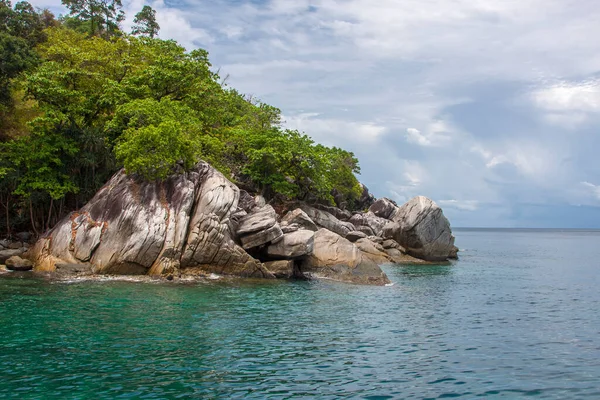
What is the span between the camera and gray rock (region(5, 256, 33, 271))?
3388 cm

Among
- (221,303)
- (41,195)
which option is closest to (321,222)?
(41,195)

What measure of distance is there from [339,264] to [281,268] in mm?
4756

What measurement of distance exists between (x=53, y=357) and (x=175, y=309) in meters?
8.31

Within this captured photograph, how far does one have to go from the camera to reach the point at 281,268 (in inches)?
1431

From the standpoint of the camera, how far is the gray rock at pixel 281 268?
3609cm

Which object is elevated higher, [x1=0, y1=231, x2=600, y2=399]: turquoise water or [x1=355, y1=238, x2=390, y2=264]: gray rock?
[x1=355, y1=238, x2=390, y2=264]: gray rock

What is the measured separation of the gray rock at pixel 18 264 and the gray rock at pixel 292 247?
16.7 meters

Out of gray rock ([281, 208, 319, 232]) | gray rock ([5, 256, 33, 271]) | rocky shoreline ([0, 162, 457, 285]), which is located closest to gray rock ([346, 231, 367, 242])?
gray rock ([281, 208, 319, 232])

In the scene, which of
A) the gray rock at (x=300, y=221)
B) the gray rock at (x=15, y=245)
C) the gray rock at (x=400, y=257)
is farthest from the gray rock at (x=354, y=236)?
the gray rock at (x=15, y=245)

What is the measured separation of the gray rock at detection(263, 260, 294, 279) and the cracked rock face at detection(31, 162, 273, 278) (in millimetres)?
763

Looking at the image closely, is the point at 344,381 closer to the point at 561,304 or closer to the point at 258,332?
the point at 258,332

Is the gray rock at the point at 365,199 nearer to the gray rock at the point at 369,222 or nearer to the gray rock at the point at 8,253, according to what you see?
the gray rock at the point at 369,222

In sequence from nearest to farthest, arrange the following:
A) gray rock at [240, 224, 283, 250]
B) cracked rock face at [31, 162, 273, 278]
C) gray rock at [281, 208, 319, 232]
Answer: cracked rock face at [31, 162, 273, 278]
gray rock at [240, 224, 283, 250]
gray rock at [281, 208, 319, 232]

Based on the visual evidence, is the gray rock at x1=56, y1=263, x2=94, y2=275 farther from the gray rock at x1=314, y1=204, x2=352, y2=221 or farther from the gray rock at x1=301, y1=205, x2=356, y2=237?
the gray rock at x1=314, y1=204, x2=352, y2=221
